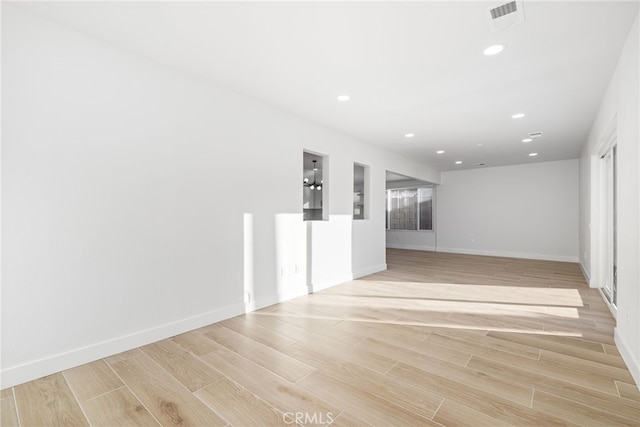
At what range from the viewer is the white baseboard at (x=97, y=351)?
2.01m

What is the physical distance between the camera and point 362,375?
2.12m

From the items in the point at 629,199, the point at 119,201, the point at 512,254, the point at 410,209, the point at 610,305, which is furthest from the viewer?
the point at 410,209

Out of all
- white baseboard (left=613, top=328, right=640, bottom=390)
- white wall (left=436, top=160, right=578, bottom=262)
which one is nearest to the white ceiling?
white baseboard (left=613, top=328, right=640, bottom=390)

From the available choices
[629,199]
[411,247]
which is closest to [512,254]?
[411,247]

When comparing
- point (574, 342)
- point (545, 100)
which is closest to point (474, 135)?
point (545, 100)

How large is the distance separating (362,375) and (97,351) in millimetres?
2021

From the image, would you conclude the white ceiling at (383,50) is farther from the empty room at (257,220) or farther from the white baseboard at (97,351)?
the white baseboard at (97,351)

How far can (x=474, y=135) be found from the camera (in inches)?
209

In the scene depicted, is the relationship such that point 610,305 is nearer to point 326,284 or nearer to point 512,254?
point 326,284

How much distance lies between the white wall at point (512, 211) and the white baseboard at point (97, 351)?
7.94 meters

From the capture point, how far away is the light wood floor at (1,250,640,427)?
1.70m

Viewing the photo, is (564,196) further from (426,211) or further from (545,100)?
(545,100)

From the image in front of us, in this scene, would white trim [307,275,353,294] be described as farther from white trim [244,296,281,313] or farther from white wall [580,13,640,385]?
white wall [580,13,640,385]

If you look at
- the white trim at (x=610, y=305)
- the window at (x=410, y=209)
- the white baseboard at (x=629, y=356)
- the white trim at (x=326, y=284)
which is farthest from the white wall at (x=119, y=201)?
the window at (x=410, y=209)
